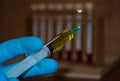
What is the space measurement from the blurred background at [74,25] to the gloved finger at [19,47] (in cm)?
52

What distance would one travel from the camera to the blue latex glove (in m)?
0.27

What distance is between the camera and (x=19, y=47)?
28cm

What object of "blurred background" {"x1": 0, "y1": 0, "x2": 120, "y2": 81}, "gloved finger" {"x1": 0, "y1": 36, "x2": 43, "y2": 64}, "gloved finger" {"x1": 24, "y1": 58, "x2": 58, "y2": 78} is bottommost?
"gloved finger" {"x1": 24, "y1": 58, "x2": 58, "y2": 78}

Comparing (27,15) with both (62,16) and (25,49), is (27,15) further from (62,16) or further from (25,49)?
(25,49)

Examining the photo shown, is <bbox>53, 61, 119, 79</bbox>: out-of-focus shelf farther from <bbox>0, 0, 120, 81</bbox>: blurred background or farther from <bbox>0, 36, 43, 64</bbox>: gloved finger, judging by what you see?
<bbox>0, 36, 43, 64</bbox>: gloved finger

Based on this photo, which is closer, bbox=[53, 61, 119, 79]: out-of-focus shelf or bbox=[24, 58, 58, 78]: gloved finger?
bbox=[24, 58, 58, 78]: gloved finger

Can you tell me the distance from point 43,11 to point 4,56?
0.81 m

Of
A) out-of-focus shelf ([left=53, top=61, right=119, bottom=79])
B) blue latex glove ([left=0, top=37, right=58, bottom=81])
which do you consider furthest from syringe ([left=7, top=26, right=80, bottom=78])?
out-of-focus shelf ([left=53, top=61, right=119, bottom=79])

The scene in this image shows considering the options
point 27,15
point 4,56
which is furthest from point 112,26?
point 4,56

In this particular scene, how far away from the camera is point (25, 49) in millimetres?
276

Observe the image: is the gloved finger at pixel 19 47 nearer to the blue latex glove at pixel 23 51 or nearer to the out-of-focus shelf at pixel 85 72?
the blue latex glove at pixel 23 51

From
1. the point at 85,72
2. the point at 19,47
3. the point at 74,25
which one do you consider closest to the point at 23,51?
the point at 19,47

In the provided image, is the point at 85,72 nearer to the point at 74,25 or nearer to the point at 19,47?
the point at 74,25

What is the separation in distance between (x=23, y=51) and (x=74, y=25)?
25.3 inches
